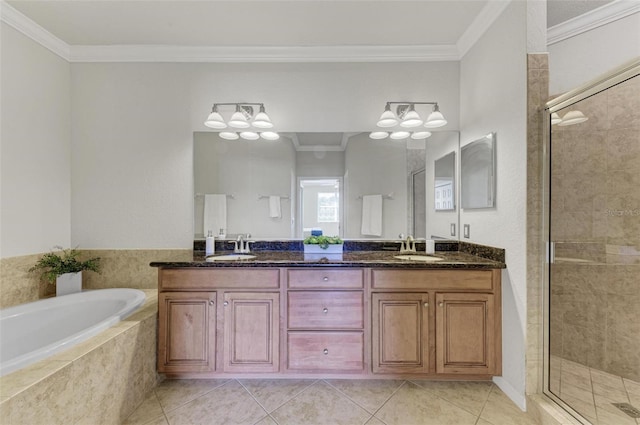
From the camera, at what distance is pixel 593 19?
6.57 feet

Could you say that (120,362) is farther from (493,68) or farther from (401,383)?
(493,68)

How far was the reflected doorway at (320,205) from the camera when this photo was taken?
2533mm

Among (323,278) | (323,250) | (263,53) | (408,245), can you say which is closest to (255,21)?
(263,53)

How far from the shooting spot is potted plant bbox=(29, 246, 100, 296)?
218 cm

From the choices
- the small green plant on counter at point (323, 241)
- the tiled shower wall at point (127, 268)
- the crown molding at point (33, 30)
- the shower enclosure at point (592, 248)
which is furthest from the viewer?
the tiled shower wall at point (127, 268)

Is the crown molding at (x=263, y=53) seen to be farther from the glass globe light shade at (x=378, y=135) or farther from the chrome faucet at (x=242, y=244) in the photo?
the chrome faucet at (x=242, y=244)

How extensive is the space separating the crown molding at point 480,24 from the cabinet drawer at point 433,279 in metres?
1.82

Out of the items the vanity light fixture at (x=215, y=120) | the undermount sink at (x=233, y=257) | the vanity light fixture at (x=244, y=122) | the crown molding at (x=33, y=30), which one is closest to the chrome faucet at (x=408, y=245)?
the undermount sink at (x=233, y=257)

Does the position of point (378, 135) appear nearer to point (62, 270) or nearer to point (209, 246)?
point (209, 246)

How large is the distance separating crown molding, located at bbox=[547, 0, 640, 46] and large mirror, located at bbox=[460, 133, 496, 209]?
39.3 inches

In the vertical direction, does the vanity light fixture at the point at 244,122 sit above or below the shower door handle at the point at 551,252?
above

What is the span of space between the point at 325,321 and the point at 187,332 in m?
0.98

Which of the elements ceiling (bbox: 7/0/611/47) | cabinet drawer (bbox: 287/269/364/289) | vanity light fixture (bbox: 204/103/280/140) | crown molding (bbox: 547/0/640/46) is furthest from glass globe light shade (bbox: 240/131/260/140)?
crown molding (bbox: 547/0/640/46)

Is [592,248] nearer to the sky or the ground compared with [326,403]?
nearer to the sky
